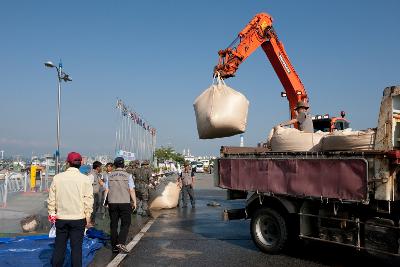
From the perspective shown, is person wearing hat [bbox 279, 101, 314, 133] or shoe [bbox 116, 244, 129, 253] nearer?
shoe [bbox 116, 244, 129, 253]

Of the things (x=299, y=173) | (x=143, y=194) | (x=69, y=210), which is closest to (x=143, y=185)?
(x=143, y=194)

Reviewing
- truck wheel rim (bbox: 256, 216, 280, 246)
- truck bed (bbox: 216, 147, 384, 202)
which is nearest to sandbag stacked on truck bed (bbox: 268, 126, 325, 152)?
truck bed (bbox: 216, 147, 384, 202)

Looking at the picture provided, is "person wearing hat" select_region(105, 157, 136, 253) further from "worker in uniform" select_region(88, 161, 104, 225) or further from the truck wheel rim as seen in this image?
"worker in uniform" select_region(88, 161, 104, 225)

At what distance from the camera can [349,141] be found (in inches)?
249

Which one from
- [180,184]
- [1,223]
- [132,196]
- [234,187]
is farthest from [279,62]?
[1,223]

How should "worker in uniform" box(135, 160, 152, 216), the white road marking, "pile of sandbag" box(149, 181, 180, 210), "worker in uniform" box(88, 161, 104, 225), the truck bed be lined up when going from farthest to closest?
"pile of sandbag" box(149, 181, 180, 210), "worker in uniform" box(135, 160, 152, 216), "worker in uniform" box(88, 161, 104, 225), the white road marking, the truck bed

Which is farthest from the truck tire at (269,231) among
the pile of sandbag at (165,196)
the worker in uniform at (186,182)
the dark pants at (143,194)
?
the worker in uniform at (186,182)

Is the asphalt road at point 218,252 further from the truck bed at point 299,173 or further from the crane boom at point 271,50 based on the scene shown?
the crane boom at point 271,50

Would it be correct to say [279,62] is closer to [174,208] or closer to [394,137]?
[174,208]

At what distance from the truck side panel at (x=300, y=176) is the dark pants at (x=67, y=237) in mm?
3225

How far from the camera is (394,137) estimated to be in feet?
19.5

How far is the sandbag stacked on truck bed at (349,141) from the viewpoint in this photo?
20.1 feet

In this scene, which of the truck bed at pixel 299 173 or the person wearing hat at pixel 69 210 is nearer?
the person wearing hat at pixel 69 210

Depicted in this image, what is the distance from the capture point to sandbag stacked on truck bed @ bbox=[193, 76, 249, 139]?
8531 millimetres
